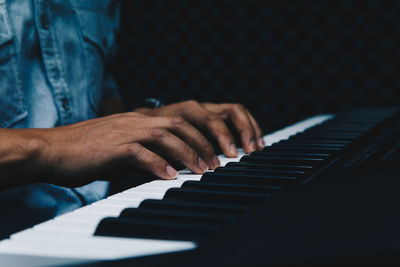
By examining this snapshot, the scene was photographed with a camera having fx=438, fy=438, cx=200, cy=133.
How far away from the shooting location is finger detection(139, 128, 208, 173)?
54 centimetres

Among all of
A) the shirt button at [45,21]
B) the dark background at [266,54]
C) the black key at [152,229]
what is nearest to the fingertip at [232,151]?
the black key at [152,229]

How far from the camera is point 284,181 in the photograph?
459 mm

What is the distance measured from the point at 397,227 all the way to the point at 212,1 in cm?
147

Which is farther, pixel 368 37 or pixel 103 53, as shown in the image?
pixel 368 37

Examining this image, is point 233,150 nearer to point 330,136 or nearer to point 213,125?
point 213,125

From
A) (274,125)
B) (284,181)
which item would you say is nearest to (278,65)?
(274,125)

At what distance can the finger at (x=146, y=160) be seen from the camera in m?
0.50

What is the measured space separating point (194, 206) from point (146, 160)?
151 mm

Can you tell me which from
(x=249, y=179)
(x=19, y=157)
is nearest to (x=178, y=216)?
(x=249, y=179)

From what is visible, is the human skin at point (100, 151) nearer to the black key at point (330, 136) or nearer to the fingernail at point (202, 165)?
the fingernail at point (202, 165)

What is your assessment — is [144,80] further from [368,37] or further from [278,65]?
[368,37]

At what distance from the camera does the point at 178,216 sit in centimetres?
34

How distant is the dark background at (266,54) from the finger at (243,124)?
842 millimetres

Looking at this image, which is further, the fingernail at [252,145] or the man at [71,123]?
the fingernail at [252,145]
